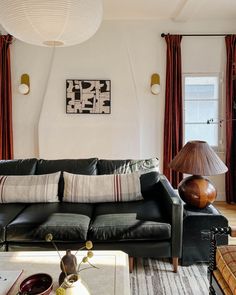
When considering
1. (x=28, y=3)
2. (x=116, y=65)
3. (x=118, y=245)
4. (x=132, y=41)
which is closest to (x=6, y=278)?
(x=118, y=245)

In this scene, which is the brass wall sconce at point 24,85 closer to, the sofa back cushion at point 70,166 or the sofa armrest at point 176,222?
the sofa back cushion at point 70,166

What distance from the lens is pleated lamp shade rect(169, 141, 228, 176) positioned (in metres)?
2.65

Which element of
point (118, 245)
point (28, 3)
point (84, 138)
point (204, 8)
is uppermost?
point (204, 8)

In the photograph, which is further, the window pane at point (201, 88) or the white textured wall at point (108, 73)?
the window pane at point (201, 88)

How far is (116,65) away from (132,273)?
2.95 meters

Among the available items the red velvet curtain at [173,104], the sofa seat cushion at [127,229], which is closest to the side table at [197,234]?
the sofa seat cushion at [127,229]

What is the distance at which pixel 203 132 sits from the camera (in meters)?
4.73

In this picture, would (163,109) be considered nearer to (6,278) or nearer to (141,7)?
(141,7)

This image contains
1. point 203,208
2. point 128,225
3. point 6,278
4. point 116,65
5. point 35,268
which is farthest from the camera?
point 116,65

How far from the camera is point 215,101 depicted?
15.3 ft

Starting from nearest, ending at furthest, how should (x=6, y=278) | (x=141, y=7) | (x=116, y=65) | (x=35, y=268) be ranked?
1. (x=6, y=278)
2. (x=35, y=268)
3. (x=141, y=7)
4. (x=116, y=65)

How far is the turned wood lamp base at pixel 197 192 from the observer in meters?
2.74

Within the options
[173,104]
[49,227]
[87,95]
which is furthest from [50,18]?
[173,104]

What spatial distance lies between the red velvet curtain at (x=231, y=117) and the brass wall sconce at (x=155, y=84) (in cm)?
99
